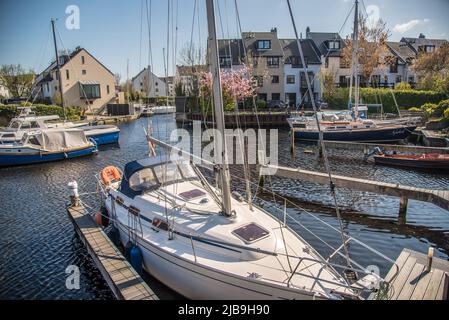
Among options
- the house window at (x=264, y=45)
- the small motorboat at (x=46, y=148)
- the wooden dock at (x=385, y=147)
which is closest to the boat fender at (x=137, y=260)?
the wooden dock at (x=385, y=147)

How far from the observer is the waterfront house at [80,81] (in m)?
66.0

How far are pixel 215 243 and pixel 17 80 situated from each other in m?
83.0

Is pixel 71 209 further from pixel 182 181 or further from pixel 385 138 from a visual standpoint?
pixel 385 138

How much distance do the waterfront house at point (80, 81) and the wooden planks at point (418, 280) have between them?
64.8 m

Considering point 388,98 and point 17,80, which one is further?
point 17,80

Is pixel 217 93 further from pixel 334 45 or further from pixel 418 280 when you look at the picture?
pixel 334 45

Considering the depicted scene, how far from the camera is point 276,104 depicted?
57.6 meters

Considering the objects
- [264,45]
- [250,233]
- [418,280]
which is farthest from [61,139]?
[264,45]

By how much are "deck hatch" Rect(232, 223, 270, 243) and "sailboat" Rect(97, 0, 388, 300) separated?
27 millimetres

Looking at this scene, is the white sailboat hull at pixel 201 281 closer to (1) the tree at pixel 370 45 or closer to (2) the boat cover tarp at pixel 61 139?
(2) the boat cover tarp at pixel 61 139

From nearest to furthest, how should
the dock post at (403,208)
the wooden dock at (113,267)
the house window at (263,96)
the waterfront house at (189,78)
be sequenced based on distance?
the wooden dock at (113,267) < the dock post at (403,208) < the waterfront house at (189,78) < the house window at (263,96)
